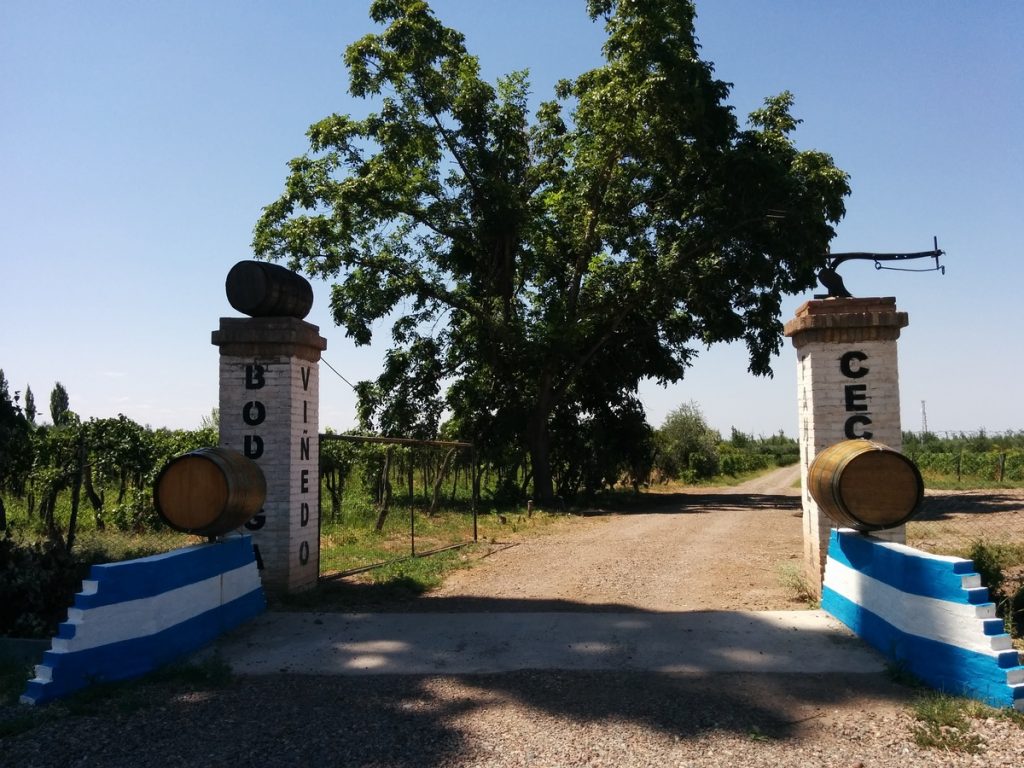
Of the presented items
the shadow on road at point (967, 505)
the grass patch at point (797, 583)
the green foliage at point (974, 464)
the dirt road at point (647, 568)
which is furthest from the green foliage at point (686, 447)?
the grass patch at point (797, 583)

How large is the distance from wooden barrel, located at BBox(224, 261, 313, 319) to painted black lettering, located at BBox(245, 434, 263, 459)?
1265mm

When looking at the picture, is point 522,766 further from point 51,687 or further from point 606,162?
point 606,162

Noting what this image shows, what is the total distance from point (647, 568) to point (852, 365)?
4154mm

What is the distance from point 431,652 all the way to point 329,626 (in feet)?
4.11

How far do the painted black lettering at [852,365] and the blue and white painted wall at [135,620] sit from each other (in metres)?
5.78

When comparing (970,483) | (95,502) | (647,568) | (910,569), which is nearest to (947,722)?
(910,569)

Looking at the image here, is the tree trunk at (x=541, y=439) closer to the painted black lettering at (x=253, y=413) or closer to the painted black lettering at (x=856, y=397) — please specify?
the painted black lettering at (x=253, y=413)

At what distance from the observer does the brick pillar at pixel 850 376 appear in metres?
7.15

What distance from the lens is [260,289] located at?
25.8 feet

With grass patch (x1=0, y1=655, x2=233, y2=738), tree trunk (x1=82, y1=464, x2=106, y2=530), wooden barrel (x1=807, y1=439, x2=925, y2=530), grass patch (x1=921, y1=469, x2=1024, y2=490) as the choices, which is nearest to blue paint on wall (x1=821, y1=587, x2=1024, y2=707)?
wooden barrel (x1=807, y1=439, x2=925, y2=530)

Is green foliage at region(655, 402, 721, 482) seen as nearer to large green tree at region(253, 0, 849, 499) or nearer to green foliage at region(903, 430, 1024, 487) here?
green foliage at region(903, 430, 1024, 487)

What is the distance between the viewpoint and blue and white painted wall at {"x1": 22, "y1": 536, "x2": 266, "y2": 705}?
502 centimetres

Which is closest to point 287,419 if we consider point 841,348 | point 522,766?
point 522,766

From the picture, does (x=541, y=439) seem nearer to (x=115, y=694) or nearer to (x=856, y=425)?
(x=856, y=425)
